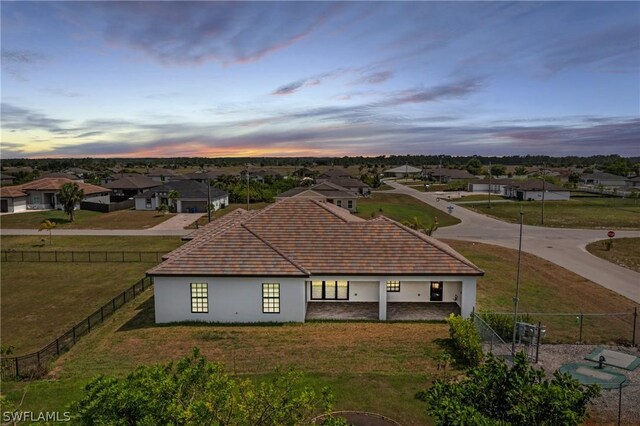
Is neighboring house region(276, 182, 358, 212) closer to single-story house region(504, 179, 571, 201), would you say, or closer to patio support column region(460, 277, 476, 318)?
single-story house region(504, 179, 571, 201)

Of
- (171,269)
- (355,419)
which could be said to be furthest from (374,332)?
(171,269)

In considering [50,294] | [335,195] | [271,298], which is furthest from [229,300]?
[335,195]

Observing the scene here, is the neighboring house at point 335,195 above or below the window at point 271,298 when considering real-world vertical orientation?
above

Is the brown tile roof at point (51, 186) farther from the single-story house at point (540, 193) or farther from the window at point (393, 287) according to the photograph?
the single-story house at point (540, 193)

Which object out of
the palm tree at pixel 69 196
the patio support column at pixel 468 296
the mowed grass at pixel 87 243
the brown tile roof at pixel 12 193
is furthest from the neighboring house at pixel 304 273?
the brown tile roof at pixel 12 193

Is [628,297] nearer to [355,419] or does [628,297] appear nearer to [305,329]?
[305,329]

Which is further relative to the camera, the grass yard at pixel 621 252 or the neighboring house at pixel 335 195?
the neighboring house at pixel 335 195
